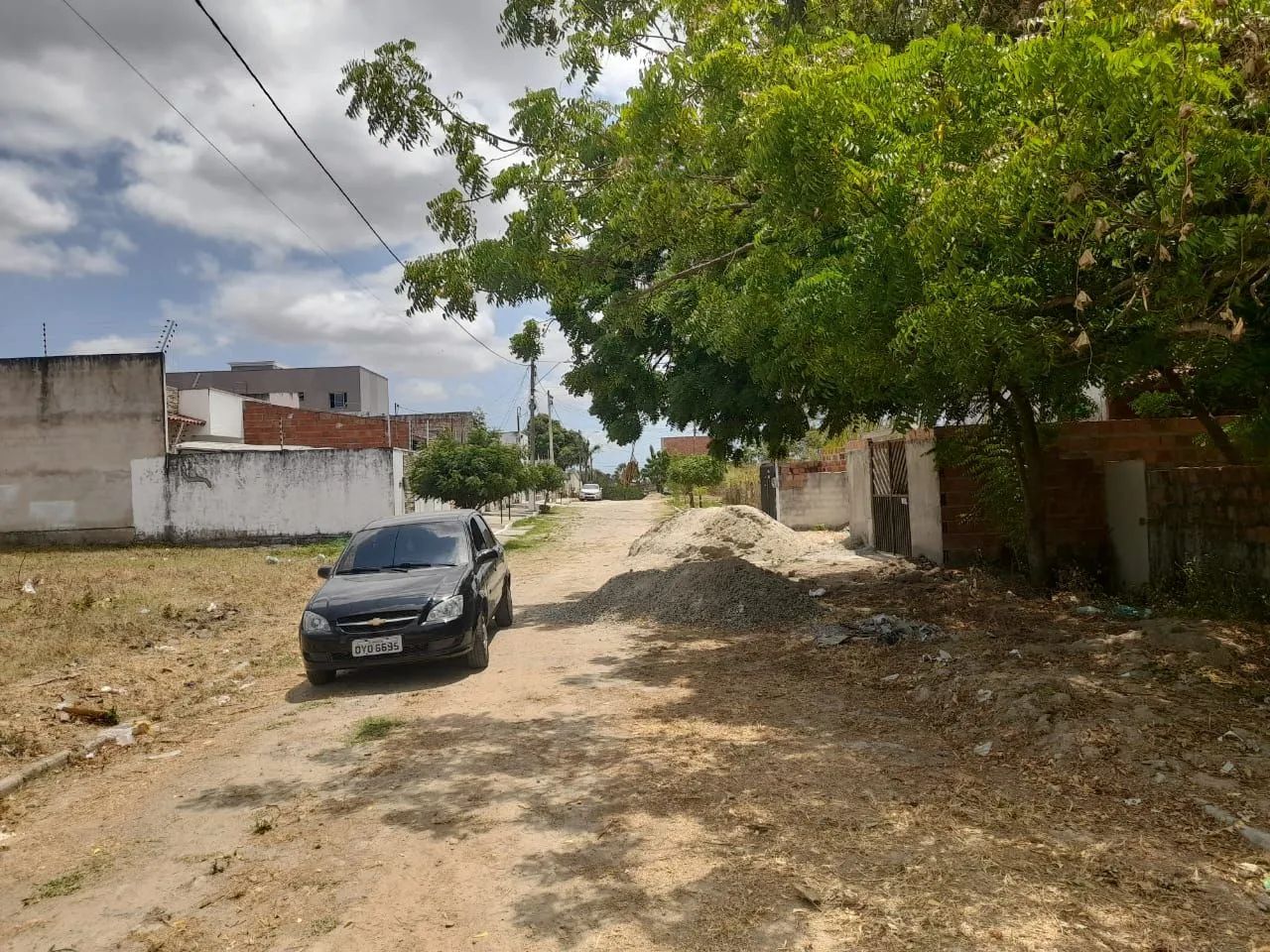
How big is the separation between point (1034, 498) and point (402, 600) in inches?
314

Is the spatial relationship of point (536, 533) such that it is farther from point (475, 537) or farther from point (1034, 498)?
point (1034, 498)

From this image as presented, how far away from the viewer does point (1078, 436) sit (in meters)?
12.7

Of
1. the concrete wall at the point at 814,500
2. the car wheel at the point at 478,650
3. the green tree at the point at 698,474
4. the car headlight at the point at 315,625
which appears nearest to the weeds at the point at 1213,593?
the car wheel at the point at 478,650

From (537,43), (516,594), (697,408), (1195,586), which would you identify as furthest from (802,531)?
(537,43)

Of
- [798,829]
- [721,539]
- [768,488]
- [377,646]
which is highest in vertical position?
[768,488]

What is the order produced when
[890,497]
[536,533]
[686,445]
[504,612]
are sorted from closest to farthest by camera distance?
1. [504,612]
2. [890,497]
3. [536,533]
4. [686,445]

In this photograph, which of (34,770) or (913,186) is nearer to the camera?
(913,186)

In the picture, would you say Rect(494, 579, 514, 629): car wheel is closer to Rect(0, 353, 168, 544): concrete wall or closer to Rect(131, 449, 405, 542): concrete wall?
Rect(131, 449, 405, 542): concrete wall

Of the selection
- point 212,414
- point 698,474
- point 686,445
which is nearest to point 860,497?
point 698,474

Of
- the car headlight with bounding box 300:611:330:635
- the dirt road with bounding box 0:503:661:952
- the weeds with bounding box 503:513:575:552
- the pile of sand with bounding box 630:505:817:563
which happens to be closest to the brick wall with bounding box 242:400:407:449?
the weeds with bounding box 503:513:575:552

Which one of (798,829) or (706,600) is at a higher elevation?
(706,600)

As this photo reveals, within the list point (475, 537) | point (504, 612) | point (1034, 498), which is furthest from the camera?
point (504, 612)

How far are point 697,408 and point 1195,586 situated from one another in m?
6.39

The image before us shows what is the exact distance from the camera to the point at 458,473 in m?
28.6
